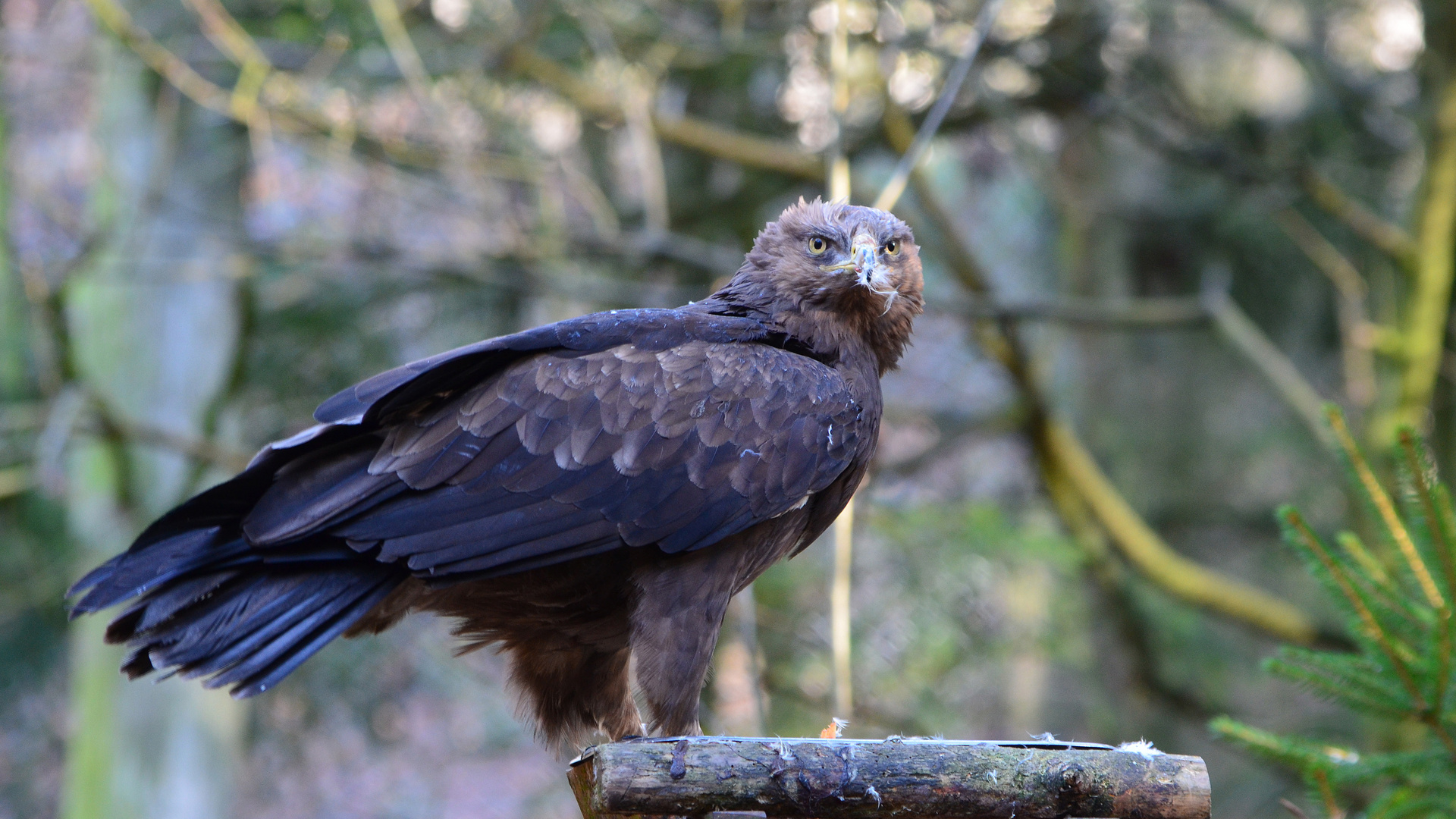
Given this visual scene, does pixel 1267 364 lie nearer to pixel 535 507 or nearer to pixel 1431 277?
pixel 1431 277

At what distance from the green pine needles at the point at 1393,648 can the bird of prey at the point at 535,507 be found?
120 cm

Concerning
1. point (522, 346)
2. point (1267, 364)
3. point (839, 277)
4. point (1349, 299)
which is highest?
point (1349, 299)

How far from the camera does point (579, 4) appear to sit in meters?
6.47

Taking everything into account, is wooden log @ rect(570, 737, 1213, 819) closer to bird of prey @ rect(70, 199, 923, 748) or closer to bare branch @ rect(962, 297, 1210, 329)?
bird of prey @ rect(70, 199, 923, 748)

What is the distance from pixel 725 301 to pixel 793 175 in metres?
3.26

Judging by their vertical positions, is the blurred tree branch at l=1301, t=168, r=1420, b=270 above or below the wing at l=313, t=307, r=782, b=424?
above

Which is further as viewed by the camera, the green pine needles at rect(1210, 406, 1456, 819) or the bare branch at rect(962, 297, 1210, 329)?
the bare branch at rect(962, 297, 1210, 329)

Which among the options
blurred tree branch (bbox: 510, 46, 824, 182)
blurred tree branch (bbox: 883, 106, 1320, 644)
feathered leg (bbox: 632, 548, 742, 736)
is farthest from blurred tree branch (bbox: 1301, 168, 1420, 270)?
feathered leg (bbox: 632, 548, 742, 736)

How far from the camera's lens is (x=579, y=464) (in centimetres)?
312

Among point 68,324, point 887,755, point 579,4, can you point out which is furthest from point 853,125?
point 887,755

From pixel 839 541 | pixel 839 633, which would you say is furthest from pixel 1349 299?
pixel 839 633

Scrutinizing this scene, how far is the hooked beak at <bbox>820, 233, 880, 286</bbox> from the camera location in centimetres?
340

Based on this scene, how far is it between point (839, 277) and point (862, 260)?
8 centimetres

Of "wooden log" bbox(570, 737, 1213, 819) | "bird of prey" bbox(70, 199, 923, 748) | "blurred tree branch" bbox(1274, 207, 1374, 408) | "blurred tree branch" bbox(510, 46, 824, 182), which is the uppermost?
"blurred tree branch" bbox(510, 46, 824, 182)
